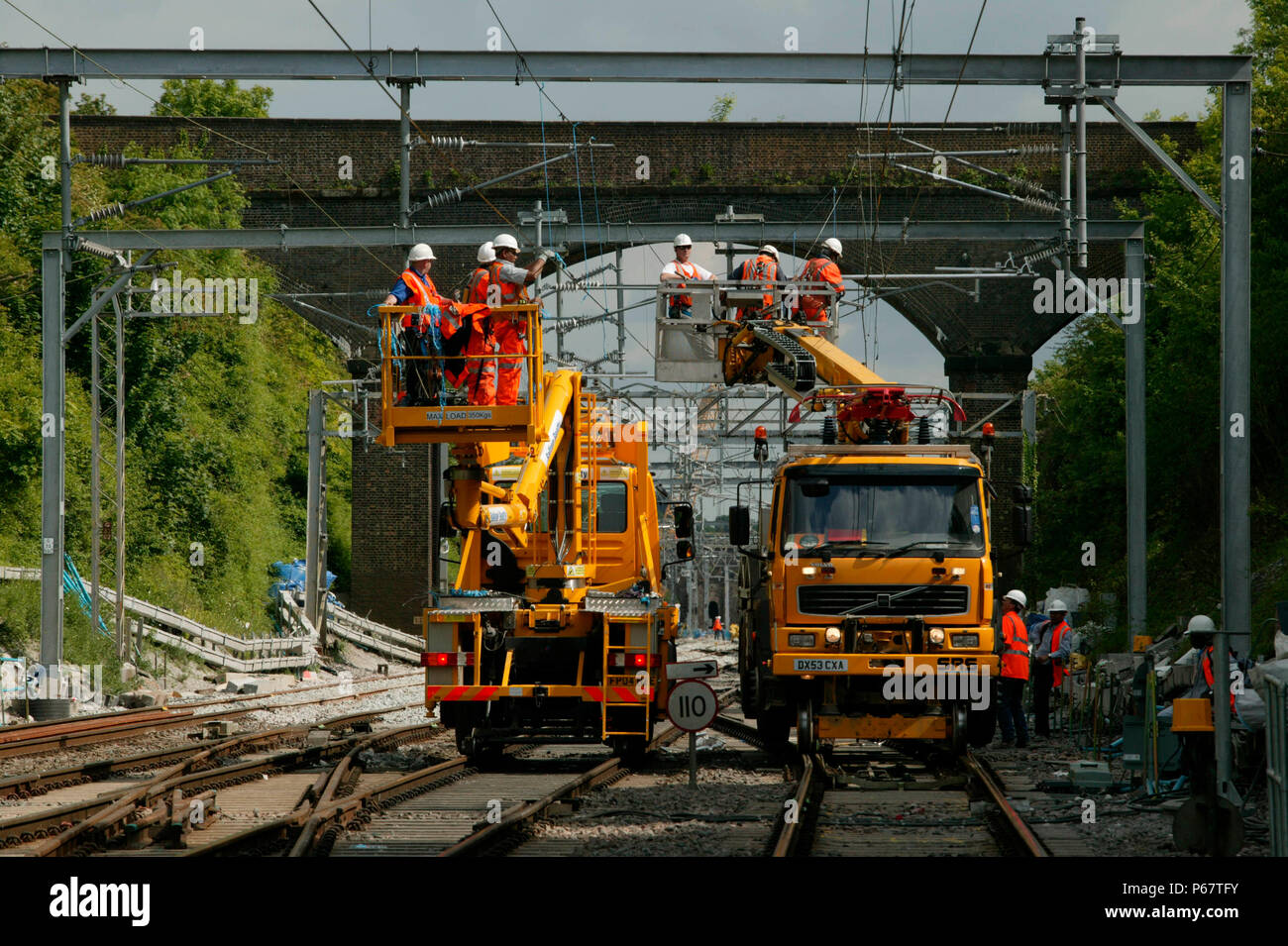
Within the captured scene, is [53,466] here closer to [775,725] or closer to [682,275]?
[682,275]

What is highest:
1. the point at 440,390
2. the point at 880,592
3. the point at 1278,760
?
the point at 440,390

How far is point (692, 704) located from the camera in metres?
14.3

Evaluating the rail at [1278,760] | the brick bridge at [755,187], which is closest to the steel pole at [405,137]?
the rail at [1278,760]

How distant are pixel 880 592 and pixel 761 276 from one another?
215 inches

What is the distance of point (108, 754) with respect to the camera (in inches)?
735

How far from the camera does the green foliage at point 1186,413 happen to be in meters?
27.5

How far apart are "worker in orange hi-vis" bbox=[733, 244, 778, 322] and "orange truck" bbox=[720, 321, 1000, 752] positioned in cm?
286

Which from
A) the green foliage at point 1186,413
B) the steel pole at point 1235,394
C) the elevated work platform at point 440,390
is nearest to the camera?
the elevated work platform at point 440,390

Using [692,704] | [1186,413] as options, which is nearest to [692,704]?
[692,704]

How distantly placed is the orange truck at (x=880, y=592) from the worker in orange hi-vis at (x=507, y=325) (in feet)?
→ 10.6

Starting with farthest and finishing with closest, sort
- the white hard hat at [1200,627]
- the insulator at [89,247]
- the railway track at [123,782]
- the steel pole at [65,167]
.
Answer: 1. the insulator at [89,247]
2. the steel pole at [65,167]
3. the white hard hat at [1200,627]
4. the railway track at [123,782]

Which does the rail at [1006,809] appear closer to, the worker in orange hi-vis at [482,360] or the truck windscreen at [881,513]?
A: the truck windscreen at [881,513]

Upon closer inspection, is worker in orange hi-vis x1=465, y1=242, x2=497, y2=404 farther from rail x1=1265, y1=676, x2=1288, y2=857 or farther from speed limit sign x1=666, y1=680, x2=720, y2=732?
rail x1=1265, y1=676, x2=1288, y2=857

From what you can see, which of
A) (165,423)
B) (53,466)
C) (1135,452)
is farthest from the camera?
(165,423)
